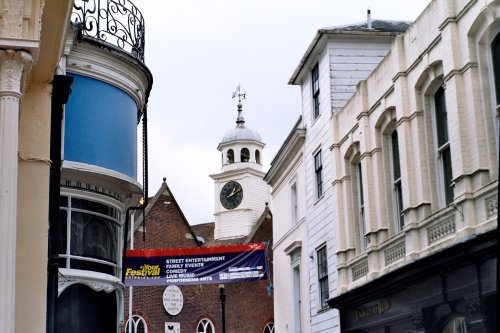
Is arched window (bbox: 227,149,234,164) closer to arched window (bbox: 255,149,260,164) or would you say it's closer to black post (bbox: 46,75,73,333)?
arched window (bbox: 255,149,260,164)

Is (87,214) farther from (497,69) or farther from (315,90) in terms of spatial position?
(315,90)

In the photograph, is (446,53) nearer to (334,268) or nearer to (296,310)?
(334,268)

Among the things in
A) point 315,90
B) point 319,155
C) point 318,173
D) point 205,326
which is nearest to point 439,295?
point 319,155

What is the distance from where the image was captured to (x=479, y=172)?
1480 centimetres

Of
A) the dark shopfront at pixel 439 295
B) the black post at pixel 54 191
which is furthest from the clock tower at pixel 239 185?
the black post at pixel 54 191

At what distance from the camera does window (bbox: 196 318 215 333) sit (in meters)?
50.7

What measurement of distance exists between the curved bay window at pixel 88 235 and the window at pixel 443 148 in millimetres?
6841

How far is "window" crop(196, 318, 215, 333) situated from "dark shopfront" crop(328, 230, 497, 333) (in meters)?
29.8

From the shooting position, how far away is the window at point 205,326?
50656 millimetres

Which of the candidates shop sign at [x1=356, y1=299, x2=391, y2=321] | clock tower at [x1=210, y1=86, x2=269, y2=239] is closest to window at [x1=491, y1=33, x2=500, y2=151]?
shop sign at [x1=356, y1=299, x2=391, y2=321]

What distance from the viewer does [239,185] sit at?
243 ft

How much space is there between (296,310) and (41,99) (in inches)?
815

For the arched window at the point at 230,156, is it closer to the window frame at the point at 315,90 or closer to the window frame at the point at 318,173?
the window frame at the point at 315,90

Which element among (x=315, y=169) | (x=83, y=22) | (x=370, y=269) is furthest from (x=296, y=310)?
(x=83, y=22)
